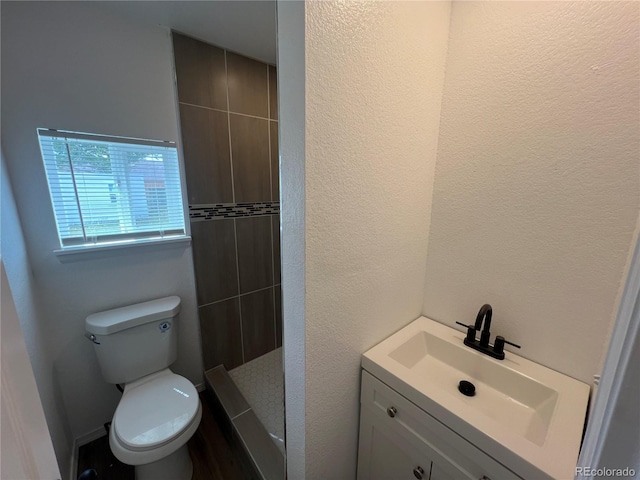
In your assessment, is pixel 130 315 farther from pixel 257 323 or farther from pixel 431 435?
pixel 431 435

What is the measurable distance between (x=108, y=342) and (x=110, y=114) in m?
1.19

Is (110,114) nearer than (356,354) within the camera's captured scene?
No

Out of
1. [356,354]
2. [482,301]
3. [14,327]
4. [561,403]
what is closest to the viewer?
[14,327]

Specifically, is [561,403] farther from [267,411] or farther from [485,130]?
[267,411]

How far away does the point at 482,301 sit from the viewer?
1136mm

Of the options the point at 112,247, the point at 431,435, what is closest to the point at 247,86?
the point at 112,247

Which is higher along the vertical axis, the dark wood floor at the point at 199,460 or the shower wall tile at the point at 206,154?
the shower wall tile at the point at 206,154

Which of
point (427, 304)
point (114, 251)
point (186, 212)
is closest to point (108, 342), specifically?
point (114, 251)

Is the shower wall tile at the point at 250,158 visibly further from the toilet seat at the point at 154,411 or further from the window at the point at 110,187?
the toilet seat at the point at 154,411

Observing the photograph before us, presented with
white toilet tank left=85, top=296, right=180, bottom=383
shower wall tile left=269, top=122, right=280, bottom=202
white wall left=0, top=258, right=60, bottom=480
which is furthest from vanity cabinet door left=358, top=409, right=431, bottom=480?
shower wall tile left=269, top=122, right=280, bottom=202

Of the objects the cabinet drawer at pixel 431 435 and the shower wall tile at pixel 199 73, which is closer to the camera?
the cabinet drawer at pixel 431 435

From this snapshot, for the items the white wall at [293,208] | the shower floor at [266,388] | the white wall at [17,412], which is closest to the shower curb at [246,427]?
the shower floor at [266,388]

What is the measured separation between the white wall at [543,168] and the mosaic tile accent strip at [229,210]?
1.25 m

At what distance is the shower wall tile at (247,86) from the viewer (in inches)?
65.6
